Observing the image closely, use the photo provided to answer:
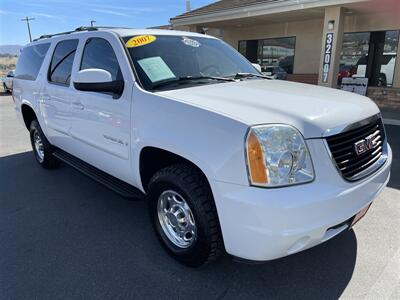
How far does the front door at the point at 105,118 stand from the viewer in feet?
9.90

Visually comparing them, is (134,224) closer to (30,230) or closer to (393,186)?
(30,230)

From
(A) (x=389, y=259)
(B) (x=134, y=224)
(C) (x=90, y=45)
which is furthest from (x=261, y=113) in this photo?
(C) (x=90, y=45)

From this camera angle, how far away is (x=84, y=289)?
2.54 meters

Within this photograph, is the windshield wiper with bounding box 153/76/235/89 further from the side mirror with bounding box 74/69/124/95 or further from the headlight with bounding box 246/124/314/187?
the headlight with bounding box 246/124/314/187

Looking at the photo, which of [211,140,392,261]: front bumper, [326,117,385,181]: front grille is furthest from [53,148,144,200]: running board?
[326,117,385,181]: front grille

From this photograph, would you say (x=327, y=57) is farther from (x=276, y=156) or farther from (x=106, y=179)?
(x=276, y=156)

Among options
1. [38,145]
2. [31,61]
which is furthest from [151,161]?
[31,61]

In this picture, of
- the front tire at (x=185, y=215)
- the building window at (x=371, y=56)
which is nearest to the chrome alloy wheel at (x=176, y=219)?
the front tire at (x=185, y=215)

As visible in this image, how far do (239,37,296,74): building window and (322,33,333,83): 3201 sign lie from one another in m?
3.63

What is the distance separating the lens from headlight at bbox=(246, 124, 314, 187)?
2.04 metres

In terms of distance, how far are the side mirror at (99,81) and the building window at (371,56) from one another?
12191 millimetres

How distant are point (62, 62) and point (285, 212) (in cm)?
353

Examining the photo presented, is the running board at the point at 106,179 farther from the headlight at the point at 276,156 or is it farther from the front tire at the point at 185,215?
the headlight at the point at 276,156

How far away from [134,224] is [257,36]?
1451 cm
